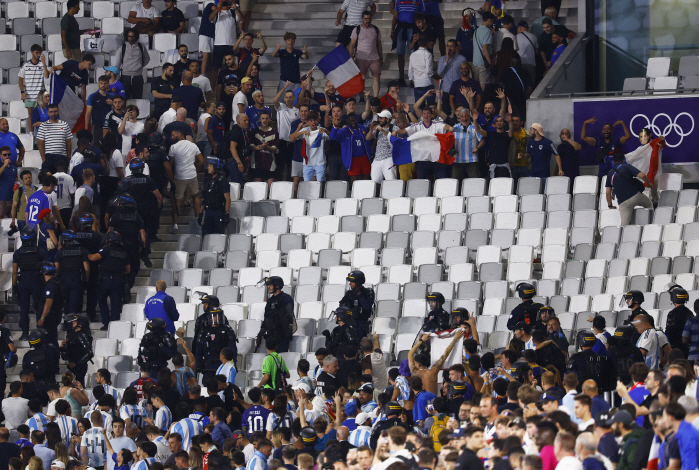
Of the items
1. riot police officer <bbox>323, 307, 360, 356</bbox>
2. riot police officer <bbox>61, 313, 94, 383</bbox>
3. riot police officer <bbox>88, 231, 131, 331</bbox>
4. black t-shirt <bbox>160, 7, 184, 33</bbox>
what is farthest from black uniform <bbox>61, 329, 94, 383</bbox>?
black t-shirt <bbox>160, 7, 184, 33</bbox>

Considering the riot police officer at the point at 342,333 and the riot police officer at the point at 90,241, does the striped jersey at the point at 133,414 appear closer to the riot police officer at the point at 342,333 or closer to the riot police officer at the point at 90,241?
the riot police officer at the point at 342,333

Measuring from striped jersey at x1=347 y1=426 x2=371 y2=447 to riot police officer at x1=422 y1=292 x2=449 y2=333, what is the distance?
3.12 metres

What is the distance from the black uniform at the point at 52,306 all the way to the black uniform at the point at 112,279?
56cm

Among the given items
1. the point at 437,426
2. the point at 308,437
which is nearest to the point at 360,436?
the point at 308,437

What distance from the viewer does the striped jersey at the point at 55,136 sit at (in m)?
18.7

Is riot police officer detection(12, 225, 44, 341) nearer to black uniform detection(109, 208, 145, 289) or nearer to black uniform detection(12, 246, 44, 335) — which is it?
black uniform detection(12, 246, 44, 335)

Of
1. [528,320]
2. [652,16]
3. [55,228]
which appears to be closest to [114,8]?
[55,228]

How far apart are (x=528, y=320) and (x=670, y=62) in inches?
284

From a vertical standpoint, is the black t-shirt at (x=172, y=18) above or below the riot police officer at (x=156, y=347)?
above

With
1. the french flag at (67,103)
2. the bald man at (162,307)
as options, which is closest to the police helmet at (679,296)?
the bald man at (162,307)

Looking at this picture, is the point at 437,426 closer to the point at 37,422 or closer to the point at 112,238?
the point at 37,422

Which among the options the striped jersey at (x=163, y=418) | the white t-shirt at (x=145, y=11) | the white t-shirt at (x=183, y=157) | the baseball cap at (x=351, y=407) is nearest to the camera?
the baseball cap at (x=351, y=407)

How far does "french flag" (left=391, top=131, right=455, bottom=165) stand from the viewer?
59.6 feet

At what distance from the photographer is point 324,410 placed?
12.5m
